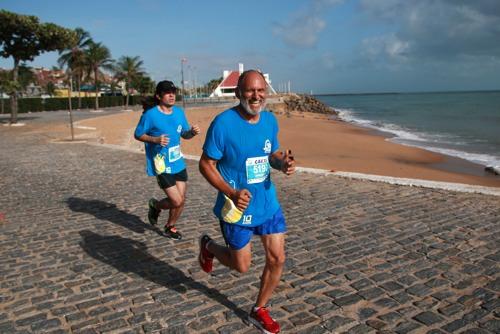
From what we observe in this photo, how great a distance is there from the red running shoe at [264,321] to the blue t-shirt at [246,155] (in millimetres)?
708

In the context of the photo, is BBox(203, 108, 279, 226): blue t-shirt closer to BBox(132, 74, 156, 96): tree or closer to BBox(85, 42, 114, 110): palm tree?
BBox(85, 42, 114, 110): palm tree

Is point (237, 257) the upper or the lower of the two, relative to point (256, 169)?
lower

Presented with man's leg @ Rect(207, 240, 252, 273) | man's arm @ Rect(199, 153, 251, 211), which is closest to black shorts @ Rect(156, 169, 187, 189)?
man's leg @ Rect(207, 240, 252, 273)

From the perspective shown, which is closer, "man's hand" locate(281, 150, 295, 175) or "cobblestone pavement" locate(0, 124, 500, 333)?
"man's hand" locate(281, 150, 295, 175)

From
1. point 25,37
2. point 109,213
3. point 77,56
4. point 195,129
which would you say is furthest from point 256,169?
point 77,56

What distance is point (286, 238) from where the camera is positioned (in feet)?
17.3

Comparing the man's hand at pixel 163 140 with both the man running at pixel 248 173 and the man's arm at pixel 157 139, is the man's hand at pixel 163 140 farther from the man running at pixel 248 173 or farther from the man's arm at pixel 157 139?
the man running at pixel 248 173

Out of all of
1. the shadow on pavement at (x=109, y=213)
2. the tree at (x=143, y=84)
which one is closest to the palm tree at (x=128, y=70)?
the tree at (x=143, y=84)

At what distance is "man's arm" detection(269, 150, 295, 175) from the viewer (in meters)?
3.02

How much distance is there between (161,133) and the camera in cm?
510

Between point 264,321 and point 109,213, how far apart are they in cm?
421

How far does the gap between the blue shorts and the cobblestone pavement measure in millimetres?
680

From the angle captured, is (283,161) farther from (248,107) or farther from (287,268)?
(287,268)

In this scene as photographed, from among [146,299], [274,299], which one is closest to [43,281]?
[146,299]
